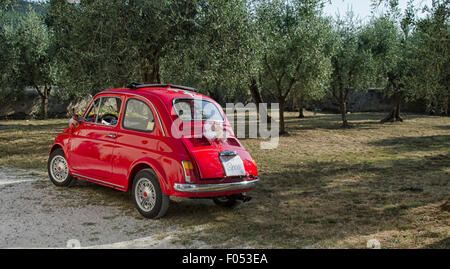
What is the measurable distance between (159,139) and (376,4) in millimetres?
6784

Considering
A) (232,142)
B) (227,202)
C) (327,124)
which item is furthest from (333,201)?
(327,124)

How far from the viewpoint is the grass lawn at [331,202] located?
557 cm

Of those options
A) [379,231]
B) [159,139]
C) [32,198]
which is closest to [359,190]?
[379,231]

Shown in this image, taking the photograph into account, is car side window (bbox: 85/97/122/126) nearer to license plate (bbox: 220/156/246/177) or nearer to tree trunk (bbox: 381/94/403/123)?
license plate (bbox: 220/156/246/177)

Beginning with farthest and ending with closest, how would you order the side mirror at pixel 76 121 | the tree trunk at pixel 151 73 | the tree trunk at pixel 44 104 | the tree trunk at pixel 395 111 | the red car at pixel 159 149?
the tree trunk at pixel 44 104 → the tree trunk at pixel 395 111 → the tree trunk at pixel 151 73 → the side mirror at pixel 76 121 → the red car at pixel 159 149

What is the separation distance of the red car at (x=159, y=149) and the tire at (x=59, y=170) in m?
0.42

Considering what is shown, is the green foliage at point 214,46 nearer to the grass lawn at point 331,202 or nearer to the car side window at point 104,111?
the grass lawn at point 331,202

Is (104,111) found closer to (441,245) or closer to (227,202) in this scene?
(227,202)

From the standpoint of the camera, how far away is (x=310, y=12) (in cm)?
1908

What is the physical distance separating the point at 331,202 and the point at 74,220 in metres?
4.61

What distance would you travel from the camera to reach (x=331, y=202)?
7656 millimetres

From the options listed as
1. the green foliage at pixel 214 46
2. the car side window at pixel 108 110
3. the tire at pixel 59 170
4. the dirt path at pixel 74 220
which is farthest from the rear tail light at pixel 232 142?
the green foliage at pixel 214 46

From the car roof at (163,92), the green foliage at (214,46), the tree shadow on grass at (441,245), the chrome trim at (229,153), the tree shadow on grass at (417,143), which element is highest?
the green foliage at (214,46)
